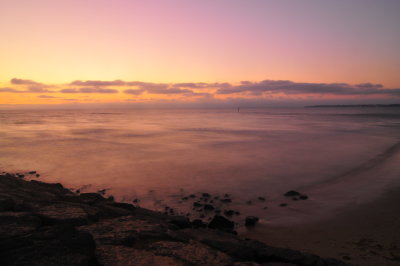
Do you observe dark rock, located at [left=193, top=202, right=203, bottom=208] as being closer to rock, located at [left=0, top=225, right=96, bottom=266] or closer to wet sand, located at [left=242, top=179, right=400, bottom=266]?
wet sand, located at [left=242, top=179, right=400, bottom=266]

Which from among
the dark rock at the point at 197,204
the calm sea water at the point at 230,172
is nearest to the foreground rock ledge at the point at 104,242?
the dark rock at the point at 197,204

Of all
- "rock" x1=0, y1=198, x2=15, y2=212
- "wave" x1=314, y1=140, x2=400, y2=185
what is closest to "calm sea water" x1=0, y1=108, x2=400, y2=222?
"wave" x1=314, y1=140, x2=400, y2=185

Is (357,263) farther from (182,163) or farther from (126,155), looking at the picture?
(126,155)

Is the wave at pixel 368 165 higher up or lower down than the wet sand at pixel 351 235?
lower down

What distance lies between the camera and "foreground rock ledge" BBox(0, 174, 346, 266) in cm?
417

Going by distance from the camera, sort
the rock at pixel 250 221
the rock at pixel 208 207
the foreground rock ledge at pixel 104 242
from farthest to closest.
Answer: the rock at pixel 208 207
the rock at pixel 250 221
the foreground rock ledge at pixel 104 242

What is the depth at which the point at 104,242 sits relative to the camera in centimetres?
486

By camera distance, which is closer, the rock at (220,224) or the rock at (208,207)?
the rock at (220,224)

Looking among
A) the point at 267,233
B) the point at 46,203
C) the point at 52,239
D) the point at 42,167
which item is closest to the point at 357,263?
the point at 267,233

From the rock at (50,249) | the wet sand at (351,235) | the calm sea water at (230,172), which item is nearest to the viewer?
the rock at (50,249)

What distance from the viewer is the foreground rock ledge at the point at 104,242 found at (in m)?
4.17

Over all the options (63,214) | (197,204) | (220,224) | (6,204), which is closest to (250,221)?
(220,224)

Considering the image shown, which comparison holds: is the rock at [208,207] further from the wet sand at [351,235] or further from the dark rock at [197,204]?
the wet sand at [351,235]

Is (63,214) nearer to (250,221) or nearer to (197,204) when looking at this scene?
(197,204)
